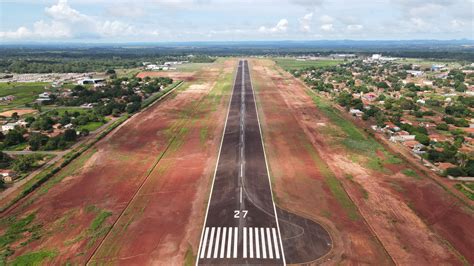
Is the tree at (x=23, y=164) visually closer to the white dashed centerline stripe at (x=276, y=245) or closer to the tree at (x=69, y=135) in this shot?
the tree at (x=69, y=135)

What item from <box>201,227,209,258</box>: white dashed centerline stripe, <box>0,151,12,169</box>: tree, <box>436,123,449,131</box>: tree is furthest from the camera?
<box>436,123,449,131</box>: tree

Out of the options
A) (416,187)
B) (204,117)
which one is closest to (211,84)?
(204,117)

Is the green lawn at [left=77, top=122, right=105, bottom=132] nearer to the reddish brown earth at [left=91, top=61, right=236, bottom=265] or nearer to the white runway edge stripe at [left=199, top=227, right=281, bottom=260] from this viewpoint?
the reddish brown earth at [left=91, top=61, right=236, bottom=265]

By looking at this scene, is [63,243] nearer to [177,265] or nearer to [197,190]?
[177,265]

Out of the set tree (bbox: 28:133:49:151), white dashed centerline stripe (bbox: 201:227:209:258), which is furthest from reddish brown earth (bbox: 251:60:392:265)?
tree (bbox: 28:133:49:151)

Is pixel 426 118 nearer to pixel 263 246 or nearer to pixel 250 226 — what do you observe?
pixel 250 226

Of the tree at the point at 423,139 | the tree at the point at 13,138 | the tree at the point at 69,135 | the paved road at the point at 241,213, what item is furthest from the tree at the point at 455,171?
the tree at the point at 13,138
